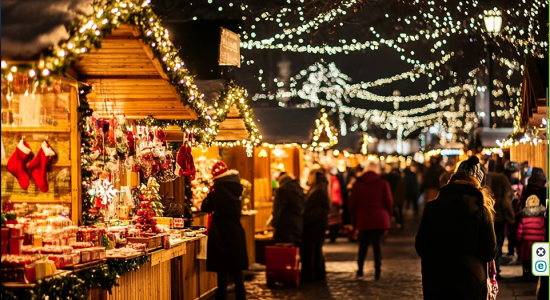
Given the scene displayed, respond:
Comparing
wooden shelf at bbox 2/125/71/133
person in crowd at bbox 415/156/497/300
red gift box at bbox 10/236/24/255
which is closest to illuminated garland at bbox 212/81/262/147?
wooden shelf at bbox 2/125/71/133

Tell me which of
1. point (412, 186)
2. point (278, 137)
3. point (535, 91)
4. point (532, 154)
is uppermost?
point (535, 91)

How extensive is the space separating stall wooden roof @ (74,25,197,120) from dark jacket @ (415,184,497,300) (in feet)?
9.46

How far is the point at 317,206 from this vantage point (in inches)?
632

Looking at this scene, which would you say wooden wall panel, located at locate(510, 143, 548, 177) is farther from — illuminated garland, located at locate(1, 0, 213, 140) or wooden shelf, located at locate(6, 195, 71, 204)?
wooden shelf, located at locate(6, 195, 71, 204)

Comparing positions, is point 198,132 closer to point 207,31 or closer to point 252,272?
point 207,31

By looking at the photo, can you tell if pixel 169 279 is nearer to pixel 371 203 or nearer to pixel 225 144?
pixel 225 144

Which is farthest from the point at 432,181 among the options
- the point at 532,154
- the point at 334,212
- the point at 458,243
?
the point at 458,243

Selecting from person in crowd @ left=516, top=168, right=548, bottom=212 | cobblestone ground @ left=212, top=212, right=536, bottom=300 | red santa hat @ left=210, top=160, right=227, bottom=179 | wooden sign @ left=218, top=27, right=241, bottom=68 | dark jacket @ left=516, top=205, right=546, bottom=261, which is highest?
wooden sign @ left=218, top=27, right=241, bottom=68

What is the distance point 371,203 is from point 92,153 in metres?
8.42

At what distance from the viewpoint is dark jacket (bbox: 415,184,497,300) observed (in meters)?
8.02

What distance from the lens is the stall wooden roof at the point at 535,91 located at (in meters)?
12.3

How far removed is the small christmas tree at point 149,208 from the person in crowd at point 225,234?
130cm

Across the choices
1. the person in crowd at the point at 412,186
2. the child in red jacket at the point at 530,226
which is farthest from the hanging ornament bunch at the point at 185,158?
the person in crowd at the point at 412,186

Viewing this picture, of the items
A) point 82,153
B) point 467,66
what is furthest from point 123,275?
point 467,66
